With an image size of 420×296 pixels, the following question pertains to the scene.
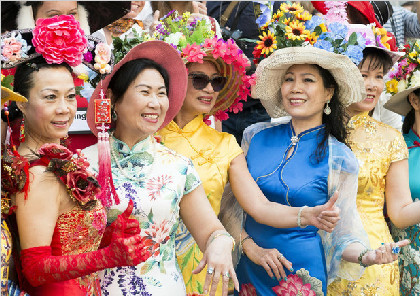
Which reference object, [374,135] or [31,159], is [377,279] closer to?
[374,135]

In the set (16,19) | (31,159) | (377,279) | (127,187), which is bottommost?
(377,279)

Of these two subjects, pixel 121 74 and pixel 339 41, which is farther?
pixel 339 41

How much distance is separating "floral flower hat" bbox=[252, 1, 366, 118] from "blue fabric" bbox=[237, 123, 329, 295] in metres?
0.37

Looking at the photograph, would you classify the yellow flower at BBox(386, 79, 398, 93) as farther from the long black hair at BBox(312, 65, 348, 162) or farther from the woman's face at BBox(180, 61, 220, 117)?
the woman's face at BBox(180, 61, 220, 117)

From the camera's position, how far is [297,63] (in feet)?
13.4

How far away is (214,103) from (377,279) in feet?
5.10

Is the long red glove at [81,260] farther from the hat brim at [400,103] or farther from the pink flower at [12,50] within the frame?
the hat brim at [400,103]

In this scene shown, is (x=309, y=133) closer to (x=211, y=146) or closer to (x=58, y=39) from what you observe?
(x=211, y=146)

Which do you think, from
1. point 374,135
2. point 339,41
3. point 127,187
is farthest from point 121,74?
point 374,135

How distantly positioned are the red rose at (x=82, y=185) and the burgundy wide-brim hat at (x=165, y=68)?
0.68 m

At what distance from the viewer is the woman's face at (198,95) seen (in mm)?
4043

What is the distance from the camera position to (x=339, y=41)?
4156mm

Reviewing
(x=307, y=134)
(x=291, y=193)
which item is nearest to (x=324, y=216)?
(x=291, y=193)

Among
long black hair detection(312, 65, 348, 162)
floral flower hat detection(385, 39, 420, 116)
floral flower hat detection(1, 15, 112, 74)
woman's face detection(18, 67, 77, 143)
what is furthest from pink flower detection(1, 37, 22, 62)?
floral flower hat detection(385, 39, 420, 116)
